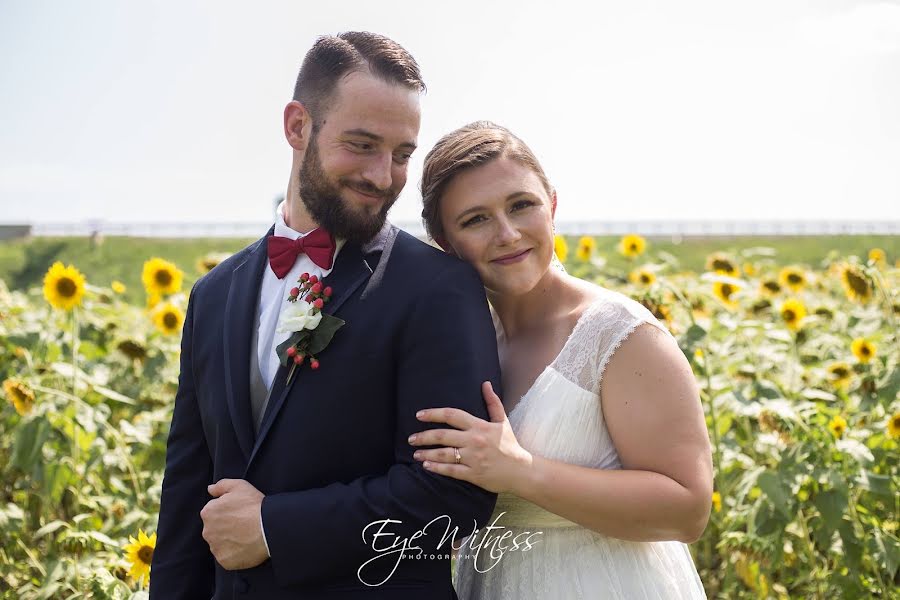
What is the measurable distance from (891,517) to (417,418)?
271 cm

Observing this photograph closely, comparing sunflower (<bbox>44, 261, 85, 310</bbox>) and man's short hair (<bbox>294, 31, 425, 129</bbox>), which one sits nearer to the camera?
man's short hair (<bbox>294, 31, 425, 129</bbox>)

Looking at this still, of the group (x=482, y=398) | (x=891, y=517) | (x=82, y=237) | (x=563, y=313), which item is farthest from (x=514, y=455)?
(x=82, y=237)

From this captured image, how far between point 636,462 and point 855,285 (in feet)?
9.01

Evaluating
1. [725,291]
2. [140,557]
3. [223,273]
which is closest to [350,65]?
[223,273]

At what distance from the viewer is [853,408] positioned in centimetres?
405

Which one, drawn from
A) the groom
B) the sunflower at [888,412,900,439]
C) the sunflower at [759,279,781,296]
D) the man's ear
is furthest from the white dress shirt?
the sunflower at [759,279,781,296]

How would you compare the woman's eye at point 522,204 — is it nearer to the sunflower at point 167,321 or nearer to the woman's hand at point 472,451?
the woman's hand at point 472,451

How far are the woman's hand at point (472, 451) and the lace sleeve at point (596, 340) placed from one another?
355mm

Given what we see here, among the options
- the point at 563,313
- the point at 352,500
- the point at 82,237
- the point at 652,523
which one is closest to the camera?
the point at 352,500

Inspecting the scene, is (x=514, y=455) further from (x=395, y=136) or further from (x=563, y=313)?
(x=395, y=136)

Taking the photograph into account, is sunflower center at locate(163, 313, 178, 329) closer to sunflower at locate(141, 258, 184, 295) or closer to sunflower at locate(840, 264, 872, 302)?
sunflower at locate(141, 258, 184, 295)

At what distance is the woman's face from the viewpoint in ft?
8.31

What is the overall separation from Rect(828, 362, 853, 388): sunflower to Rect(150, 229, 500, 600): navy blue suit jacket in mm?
2726

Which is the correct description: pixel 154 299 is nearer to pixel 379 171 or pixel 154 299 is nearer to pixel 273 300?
pixel 273 300
